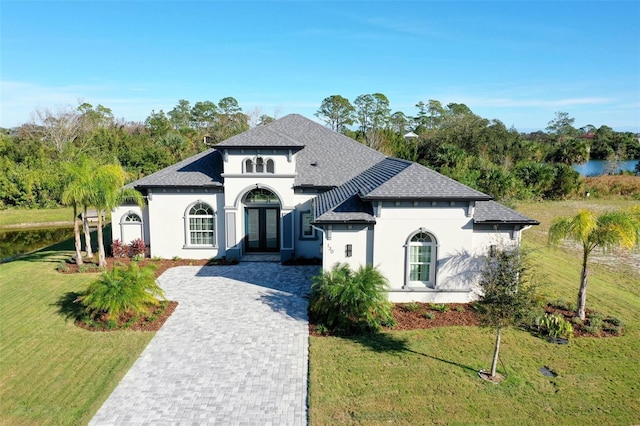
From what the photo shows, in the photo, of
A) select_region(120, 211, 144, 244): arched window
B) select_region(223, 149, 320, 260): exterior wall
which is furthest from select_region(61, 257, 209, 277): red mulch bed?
select_region(223, 149, 320, 260): exterior wall

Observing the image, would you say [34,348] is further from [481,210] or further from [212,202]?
[481,210]

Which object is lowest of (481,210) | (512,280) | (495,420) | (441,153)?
(495,420)

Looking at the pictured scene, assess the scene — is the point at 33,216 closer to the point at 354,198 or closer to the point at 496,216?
the point at 354,198

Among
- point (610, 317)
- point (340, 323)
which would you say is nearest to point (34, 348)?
point (340, 323)

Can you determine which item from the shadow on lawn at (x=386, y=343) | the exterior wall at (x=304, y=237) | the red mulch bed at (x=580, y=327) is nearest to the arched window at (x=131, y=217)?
the exterior wall at (x=304, y=237)

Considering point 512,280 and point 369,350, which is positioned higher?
point 512,280

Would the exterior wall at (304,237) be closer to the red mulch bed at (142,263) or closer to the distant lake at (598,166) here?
the red mulch bed at (142,263)
